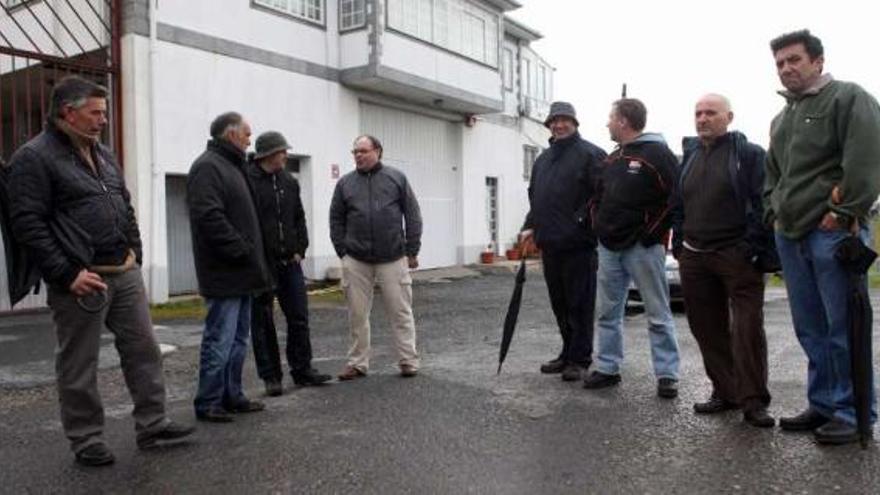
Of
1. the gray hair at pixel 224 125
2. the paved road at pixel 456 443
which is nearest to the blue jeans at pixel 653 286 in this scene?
the paved road at pixel 456 443

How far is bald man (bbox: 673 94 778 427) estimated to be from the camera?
4.74 metres

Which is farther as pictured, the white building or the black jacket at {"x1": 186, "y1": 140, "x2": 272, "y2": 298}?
the white building

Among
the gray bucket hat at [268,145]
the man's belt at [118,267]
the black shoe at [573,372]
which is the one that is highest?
the gray bucket hat at [268,145]

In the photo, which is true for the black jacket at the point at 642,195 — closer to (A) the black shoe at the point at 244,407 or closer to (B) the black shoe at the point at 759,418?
(B) the black shoe at the point at 759,418

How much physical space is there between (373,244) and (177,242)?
8.97 m

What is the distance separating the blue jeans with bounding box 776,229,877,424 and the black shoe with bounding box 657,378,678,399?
110cm

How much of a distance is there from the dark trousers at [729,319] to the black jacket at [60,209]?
11.4ft

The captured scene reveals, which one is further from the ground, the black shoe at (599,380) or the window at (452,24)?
the window at (452,24)

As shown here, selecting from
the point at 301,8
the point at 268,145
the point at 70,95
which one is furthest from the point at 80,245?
the point at 301,8

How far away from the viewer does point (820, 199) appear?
13.6 ft

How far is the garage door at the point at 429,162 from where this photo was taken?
62.3ft

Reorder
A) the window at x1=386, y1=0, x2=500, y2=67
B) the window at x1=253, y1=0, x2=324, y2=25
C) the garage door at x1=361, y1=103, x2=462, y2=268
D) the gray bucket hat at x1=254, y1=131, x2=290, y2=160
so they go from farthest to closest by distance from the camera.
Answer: the garage door at x1=361, y1=103, x2=462, y2=268 → the window at x1=386, y1=0, x2=500, y2=67 → the window at x1=253, y1=0, x2=324, y2=25 → the gray bucket hat at x1=254, y1=131, x2=290, y2=160

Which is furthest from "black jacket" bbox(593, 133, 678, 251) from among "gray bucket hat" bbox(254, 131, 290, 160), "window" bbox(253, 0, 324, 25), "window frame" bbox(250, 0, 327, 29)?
"window" bbox(253, 0, 324, 25)

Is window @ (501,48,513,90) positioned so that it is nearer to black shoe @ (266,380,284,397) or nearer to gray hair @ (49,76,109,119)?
black shoe @ (266,380,284,397)
